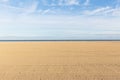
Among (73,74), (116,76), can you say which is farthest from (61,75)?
(116,76)

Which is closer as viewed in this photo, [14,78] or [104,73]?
[14,78]

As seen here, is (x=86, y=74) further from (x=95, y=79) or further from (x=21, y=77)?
(x=21, y=77)

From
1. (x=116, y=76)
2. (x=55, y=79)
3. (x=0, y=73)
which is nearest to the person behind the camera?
(x=55, y=79)

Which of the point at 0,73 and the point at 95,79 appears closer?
the point at 95,79

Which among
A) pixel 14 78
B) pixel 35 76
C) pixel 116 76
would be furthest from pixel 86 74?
pixel 14 78

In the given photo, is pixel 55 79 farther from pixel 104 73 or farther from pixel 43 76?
pixel 104 73

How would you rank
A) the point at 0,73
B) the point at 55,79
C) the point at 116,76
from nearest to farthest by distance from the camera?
the point at 55,79 < the point at 116,76 < the point at 0,73

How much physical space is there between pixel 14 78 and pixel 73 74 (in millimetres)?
2622

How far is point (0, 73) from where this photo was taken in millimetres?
11336

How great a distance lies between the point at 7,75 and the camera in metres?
10.8

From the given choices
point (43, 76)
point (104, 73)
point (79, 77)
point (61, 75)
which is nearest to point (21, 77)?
point (43, 76)

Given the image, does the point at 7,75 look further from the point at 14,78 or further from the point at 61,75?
the point at 61,75

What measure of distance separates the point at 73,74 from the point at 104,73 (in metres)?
1.49

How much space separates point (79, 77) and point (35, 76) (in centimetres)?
190
